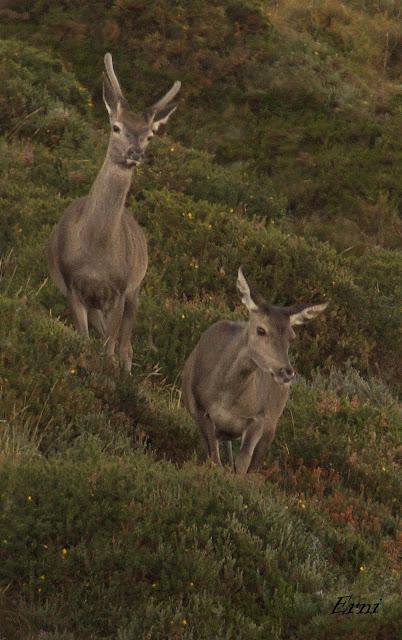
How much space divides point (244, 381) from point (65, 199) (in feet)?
28.0

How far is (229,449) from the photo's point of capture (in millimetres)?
12992

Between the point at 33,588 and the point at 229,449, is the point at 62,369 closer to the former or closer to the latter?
the point at 229,449

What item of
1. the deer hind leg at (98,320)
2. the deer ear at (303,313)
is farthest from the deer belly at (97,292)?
the deer ear at (303,313)

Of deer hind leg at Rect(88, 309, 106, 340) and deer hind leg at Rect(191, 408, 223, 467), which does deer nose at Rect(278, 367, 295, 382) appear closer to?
deer hind leg at Rect(191, 408, 223, 467)

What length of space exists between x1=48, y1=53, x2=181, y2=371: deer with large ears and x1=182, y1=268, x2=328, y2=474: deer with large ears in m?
1.71

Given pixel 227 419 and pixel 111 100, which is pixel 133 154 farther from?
pixel 227 419

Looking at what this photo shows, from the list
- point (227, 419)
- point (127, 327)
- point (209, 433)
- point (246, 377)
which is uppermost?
point (246, 377)

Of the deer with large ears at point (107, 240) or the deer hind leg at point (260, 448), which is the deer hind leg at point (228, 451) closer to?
the deer hind leg at point (260, 448)

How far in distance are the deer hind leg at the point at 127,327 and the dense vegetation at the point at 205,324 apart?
332mm

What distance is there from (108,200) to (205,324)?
8.83ft

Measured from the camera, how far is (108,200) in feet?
47.1

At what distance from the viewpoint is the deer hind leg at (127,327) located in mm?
15070

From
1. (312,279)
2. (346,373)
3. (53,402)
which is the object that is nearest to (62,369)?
(53,402)

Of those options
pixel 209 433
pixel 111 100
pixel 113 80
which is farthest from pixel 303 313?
pixel 113 80
